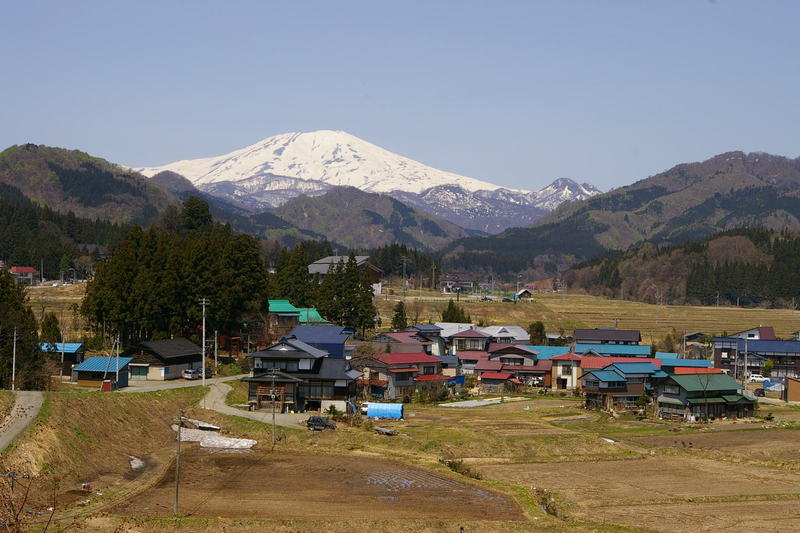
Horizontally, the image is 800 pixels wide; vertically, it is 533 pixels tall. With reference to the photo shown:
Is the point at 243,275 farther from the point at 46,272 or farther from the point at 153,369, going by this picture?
the point at 46,272

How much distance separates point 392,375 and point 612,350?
2568 cm

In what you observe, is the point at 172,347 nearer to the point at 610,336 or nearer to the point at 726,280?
the point at 610,336

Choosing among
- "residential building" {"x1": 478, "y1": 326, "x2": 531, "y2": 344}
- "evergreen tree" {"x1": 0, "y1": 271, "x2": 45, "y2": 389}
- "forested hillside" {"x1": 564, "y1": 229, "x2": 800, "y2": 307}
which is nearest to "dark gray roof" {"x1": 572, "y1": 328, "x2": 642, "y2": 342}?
"residential building" {"x1": 478, "y1": 326, "x2": 531, "y2": 344}

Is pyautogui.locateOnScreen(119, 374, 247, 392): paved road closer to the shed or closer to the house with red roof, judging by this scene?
the shed

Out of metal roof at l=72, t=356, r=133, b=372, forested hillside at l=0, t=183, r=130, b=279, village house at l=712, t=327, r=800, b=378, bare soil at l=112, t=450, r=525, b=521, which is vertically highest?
forested hillside at l=0, t=183, r=130, b=279

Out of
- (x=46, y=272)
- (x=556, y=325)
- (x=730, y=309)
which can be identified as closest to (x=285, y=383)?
(x=556, y=325)

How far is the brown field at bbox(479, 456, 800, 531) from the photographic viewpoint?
3231cm

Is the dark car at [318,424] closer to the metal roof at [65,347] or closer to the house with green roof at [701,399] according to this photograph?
the metal roof at [65,347]

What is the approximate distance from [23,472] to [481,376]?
50530mm

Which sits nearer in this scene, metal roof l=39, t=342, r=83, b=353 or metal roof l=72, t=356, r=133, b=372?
metal roof l=72, t=356, r=133, b=372

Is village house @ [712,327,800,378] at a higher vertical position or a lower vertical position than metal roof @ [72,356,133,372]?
lower

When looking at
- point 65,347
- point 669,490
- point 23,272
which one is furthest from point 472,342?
point 23,272

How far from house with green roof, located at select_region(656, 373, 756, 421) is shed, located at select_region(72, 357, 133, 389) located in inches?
1525

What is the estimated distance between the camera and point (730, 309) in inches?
5901
